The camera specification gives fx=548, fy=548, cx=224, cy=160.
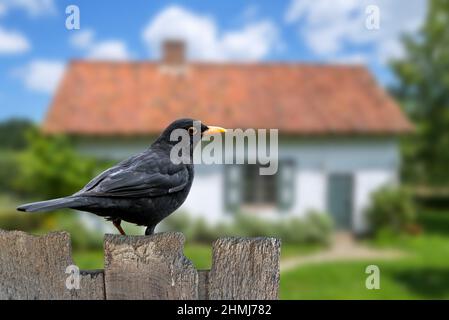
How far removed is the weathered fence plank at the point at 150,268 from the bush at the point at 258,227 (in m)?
11.7

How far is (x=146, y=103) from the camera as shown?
15.1 meters

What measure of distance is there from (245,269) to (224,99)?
13488 mm

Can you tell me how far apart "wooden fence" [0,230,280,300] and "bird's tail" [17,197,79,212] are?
146 millimetres

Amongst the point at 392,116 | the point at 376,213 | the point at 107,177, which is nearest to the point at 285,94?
the point at 392,116

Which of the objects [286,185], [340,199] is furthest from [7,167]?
[340,199]

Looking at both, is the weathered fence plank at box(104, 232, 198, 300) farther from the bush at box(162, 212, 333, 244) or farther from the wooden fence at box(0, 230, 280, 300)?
the bush at box(162, 212, 333, 244)

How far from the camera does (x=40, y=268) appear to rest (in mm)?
2160

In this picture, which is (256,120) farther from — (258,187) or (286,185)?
(286,185)

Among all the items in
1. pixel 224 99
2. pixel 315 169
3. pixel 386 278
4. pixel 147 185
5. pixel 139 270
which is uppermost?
pixel 224 99

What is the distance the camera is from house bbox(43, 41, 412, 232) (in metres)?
14.4

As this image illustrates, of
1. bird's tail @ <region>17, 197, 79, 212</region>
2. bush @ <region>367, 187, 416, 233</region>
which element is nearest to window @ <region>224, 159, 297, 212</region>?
bush @ <region>367, 187, 416, 233</region>

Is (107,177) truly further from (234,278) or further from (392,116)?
(392,116)

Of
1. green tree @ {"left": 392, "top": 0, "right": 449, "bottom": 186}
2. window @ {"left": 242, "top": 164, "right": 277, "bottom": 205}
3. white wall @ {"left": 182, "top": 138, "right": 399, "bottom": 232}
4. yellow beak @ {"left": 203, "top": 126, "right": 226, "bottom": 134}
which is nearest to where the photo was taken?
yellow beak @ {"left": 203, "top": 126, "right": 226, "bottom": 134}
